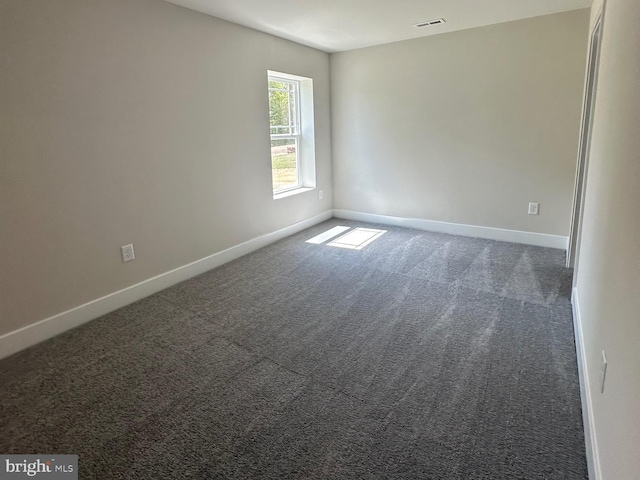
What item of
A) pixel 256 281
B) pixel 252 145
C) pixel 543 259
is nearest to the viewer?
pixel 256 281

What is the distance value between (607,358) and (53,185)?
3119 mm

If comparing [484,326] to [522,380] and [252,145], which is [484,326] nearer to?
[522,380]

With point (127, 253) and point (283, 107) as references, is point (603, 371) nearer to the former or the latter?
point (127, 253)

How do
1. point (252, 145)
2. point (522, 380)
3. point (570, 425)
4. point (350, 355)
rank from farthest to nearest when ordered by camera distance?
point (252, 145), point (350, 355), point (522, 380), point (570, 425)

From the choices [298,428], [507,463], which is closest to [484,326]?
[507,463]

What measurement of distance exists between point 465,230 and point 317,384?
10.8ft

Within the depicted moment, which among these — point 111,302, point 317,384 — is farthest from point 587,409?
point 111,302

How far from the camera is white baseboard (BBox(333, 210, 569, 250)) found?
166 inches

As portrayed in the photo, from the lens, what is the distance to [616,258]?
1.46 meters

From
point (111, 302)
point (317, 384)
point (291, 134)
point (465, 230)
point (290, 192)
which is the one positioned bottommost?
point (317, 384)

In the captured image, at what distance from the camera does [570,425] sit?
5.72 ft

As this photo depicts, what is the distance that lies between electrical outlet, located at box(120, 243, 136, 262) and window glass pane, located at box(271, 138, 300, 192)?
206 cm

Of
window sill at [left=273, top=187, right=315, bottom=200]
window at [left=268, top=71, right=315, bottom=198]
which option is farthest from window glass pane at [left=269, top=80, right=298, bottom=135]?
window sill at [left=273, top=187, right=315, bottom=200]

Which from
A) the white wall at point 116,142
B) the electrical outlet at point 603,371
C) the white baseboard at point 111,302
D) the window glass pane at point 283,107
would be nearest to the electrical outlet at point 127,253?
the white wall at point 116,142
